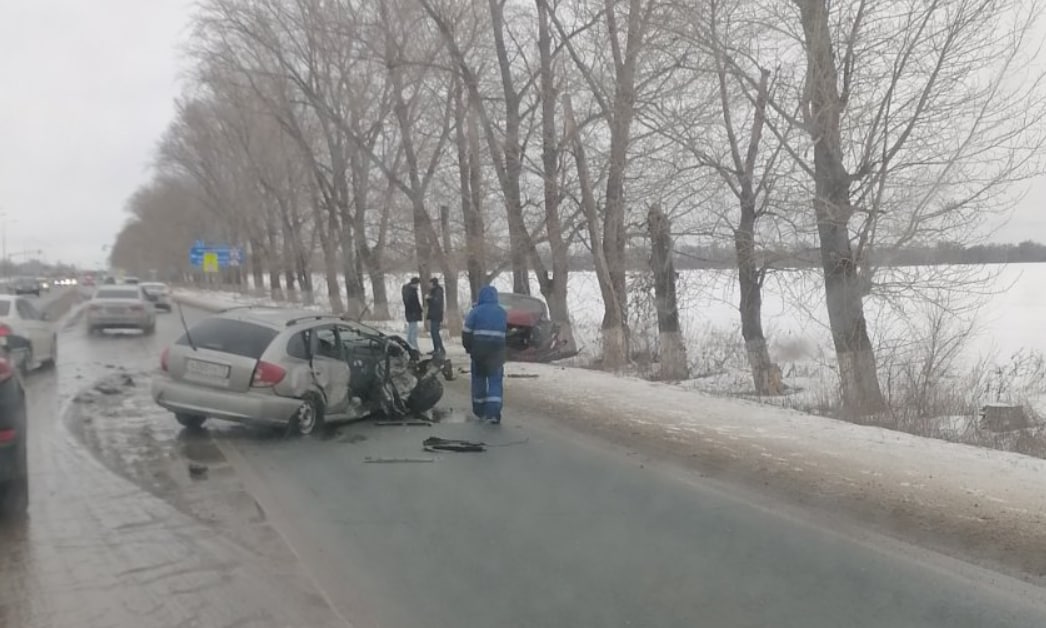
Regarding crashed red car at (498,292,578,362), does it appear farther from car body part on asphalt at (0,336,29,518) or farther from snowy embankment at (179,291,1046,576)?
car body part on asphalt at (0,336,29,518)

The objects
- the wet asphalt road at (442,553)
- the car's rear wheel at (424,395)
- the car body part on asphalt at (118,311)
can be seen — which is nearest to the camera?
the wet asphalt road at (442,553)

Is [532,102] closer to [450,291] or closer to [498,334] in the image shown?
[450,291]

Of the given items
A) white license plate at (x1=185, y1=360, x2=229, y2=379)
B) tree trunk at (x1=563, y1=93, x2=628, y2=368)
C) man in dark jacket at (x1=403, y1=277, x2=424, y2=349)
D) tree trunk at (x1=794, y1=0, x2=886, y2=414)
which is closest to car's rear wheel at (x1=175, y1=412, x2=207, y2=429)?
white license plate at (x1=185, y1=360, x2=229, y2=379)

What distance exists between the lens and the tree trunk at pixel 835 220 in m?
14.6

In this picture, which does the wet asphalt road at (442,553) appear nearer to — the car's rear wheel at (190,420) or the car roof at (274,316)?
the car's rear wheel at (190,420)

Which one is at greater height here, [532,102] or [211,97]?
[211,97]

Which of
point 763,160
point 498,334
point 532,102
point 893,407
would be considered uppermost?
point 532,102

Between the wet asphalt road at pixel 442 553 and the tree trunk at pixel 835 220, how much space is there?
6266 mm

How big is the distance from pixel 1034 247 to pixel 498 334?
12247mm

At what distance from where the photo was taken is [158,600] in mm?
5453

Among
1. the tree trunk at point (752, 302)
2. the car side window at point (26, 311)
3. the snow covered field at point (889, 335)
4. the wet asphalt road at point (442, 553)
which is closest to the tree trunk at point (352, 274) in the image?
the snow covered field at point (889, 335)

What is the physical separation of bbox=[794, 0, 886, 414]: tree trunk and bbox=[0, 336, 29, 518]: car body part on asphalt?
10806 millimetres

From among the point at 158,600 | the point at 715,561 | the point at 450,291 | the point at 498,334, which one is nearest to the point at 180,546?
the point at 158,600

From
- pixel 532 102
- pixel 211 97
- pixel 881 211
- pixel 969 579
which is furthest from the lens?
pixel 211 97
